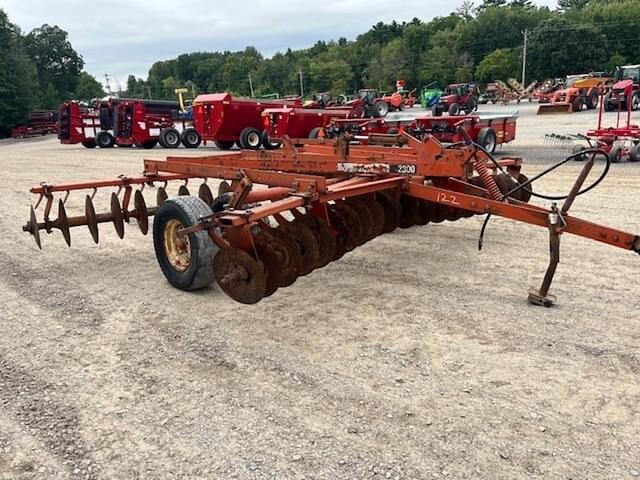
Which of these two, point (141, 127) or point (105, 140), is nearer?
point (141, 127)

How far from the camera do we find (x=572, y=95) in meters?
26.4

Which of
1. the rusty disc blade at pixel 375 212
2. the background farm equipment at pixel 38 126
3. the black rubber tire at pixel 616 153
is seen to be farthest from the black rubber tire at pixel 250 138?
the background farm equipment at pixel 38 126

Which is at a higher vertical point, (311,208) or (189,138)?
(311,208)

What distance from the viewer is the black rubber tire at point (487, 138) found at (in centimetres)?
1202

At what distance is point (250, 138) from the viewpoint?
665 inches

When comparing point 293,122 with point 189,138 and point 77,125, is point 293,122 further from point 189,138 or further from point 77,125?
point 77,125

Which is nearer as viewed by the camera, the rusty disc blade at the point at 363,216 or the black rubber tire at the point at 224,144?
the rusty disc blade at the point at 363,216

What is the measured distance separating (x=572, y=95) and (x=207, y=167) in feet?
83.7

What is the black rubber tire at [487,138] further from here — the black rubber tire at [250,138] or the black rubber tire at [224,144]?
the black rubber tire at [224,144]

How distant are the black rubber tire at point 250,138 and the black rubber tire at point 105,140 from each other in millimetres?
7446

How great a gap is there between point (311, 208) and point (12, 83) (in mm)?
44331

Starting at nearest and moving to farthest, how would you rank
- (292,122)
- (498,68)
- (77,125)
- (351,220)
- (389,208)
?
(351,220) < (389,208) < (292,122) < (77,125) < (498,68)

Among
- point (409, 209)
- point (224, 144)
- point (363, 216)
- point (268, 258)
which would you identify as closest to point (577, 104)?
point (224, 144)

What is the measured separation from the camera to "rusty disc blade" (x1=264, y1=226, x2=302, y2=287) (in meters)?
3.63
